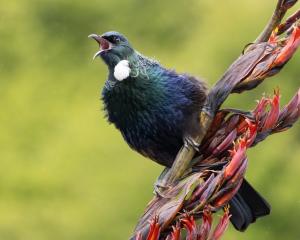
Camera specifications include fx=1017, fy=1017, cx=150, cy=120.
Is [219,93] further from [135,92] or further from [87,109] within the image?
[87,109]

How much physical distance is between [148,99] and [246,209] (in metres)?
0.22

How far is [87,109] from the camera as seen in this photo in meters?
3.75

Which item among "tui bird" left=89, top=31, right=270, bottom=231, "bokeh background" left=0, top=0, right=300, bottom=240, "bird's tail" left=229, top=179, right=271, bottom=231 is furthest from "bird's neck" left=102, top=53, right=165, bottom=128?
"bokeh background" left=0, top=0, right=300, bottom=240

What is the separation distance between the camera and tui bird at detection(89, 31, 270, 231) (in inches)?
56.6

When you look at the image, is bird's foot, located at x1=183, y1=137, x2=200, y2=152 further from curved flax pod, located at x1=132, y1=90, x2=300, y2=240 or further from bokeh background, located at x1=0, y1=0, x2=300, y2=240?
bokeh background, located at x1=0, y1=0, x2=300, y2=240

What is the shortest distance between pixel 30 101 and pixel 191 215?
3050 mm

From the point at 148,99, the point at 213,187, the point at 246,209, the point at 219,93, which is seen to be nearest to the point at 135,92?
the point at 148,99

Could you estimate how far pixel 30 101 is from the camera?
4.01 m

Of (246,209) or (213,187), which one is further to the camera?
(246,209)

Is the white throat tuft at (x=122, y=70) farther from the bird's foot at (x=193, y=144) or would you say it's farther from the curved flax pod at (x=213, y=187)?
the curved flax pod at (x=213, y=187)

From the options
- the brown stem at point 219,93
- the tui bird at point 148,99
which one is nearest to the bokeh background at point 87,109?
the tui bird at point 148,99

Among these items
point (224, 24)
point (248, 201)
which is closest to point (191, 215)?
point (248, 201)

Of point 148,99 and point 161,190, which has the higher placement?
point 148,99

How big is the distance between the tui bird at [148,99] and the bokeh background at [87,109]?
1.92 meters
